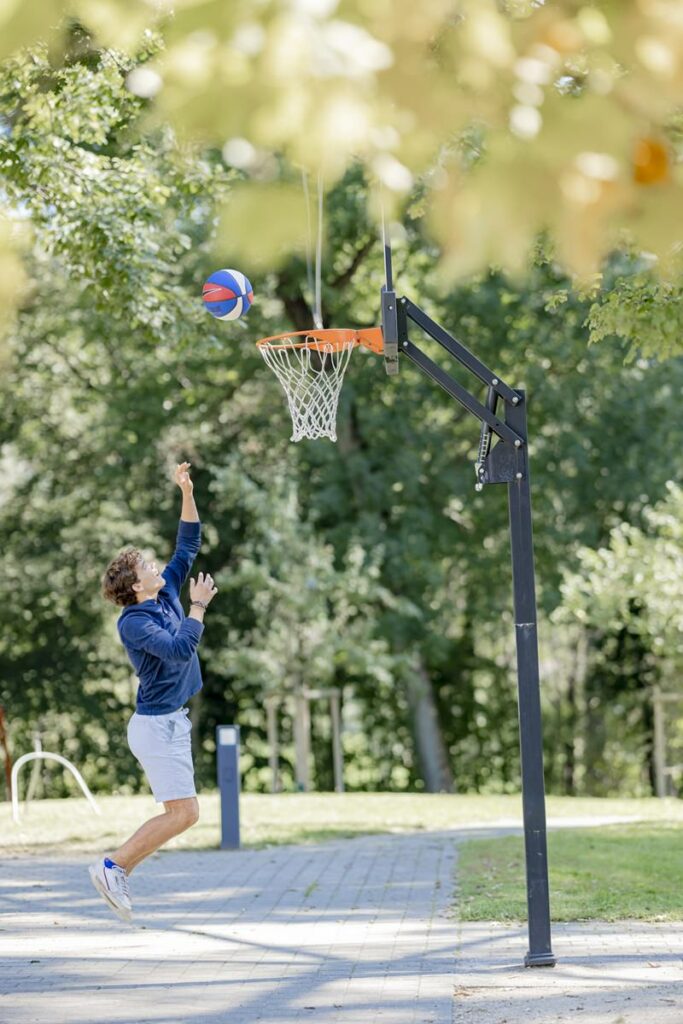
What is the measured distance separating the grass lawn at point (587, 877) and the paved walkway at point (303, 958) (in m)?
0.30

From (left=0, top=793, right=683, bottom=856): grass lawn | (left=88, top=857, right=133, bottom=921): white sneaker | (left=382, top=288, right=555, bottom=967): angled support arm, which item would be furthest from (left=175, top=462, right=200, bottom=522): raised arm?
(left=0, top=793, right=683, bottom=856): grass lawn

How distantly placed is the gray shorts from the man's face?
64 cm

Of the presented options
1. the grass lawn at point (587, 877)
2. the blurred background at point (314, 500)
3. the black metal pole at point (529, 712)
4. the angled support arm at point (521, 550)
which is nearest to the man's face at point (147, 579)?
the angled support arm at point (521, 550)

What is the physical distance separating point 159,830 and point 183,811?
16 centimetres

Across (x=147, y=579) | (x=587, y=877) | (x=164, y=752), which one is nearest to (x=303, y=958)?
(x=164, y=752)

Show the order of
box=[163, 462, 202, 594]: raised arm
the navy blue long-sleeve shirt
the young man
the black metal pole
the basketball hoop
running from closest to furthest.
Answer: the black metal pole → the navy blue long-sleeve shirt → the young man → box=[163, 462, 202, 594]: raised arm → the basketball hoop

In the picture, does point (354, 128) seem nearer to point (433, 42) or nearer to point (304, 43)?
point (304, 43)

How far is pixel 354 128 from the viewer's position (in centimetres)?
260

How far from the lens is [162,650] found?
7.21 metres

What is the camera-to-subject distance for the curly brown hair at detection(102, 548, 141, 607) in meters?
7.54

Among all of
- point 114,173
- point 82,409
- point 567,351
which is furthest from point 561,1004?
point 82,409

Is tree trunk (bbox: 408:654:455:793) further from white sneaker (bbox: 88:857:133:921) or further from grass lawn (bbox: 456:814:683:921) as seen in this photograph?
white sneaker (bbox: 88:857:133:921)

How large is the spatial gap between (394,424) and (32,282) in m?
6.45

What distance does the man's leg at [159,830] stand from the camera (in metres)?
7.48
